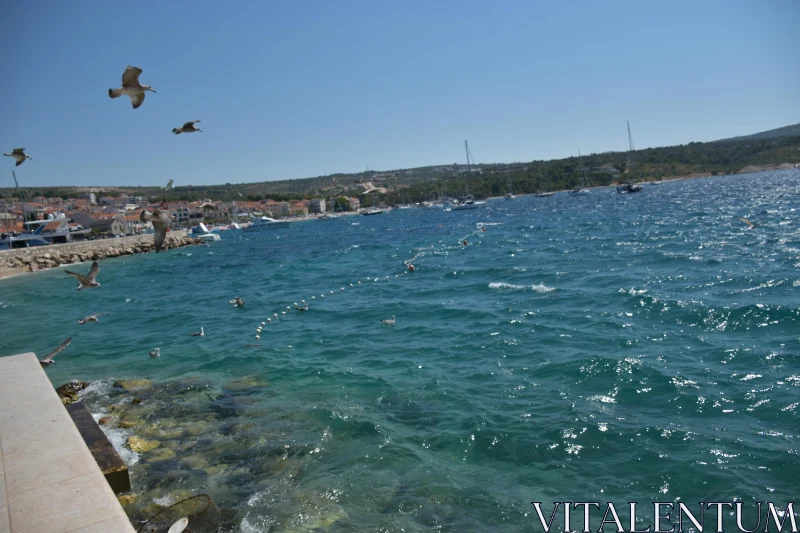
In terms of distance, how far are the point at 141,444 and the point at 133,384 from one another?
3985 millimetres

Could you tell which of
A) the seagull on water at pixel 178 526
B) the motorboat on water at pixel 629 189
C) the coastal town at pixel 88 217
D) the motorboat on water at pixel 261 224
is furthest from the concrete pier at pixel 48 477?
the motorboat on water at pixel 629 189

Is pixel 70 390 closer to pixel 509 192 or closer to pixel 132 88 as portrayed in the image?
pixel 132 88

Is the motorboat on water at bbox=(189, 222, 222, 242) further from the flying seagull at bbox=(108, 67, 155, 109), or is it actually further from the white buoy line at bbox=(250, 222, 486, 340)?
the flying seagull at bbox=(108, 67, 155, 109)

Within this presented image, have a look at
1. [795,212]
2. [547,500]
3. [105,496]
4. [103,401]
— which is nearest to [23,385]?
[103,401]

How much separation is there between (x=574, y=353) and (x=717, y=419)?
153 inches

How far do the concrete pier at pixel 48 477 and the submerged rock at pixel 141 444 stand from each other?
184cm

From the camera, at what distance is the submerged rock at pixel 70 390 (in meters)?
11.1

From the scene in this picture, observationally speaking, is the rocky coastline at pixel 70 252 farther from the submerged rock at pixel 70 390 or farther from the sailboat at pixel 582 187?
the sailboat at pixel 582 187

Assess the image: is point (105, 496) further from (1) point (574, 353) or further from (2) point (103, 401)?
(1) point (574, 353)

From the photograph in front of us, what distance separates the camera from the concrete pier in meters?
4.22

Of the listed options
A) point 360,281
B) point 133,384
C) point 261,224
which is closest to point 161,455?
point 133,384

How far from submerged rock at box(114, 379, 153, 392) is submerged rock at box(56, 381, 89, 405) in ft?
2.39

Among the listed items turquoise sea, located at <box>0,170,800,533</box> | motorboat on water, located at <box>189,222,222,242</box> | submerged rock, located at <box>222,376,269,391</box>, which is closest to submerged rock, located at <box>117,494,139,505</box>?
turquoise sea, located at <box>0,170,800,533</box>

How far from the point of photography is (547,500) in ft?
22.5
